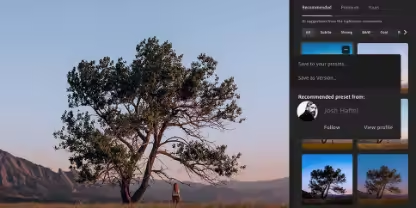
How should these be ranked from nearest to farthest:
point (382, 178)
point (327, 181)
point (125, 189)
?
1. point (327, 181)
2. point (382, 178)
3. point (125, 189)

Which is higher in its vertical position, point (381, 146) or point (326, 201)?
point (381, 146)

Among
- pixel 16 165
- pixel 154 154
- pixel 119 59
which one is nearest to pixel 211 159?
pixel 154 154

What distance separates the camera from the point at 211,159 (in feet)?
55.9

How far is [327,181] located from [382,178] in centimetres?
62

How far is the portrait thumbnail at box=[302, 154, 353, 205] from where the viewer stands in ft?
23.6

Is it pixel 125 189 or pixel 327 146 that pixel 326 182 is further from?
pixel 125 189

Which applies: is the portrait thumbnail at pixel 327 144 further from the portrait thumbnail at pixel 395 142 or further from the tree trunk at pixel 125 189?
the tree trunk at pixel 125 189

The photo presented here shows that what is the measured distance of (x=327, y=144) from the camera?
7.27 m

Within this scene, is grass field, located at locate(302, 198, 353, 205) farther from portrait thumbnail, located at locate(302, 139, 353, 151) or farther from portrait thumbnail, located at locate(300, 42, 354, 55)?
portrait thumbnail, located at locate(300, 42, 354, 55)

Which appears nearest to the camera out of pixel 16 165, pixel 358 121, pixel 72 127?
pixel 358 121

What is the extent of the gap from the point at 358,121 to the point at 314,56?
0.83 m

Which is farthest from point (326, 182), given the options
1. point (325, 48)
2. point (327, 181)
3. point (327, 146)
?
point (325, 48)

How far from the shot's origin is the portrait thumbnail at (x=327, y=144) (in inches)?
286

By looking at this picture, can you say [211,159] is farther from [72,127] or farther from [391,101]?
[391,101]
